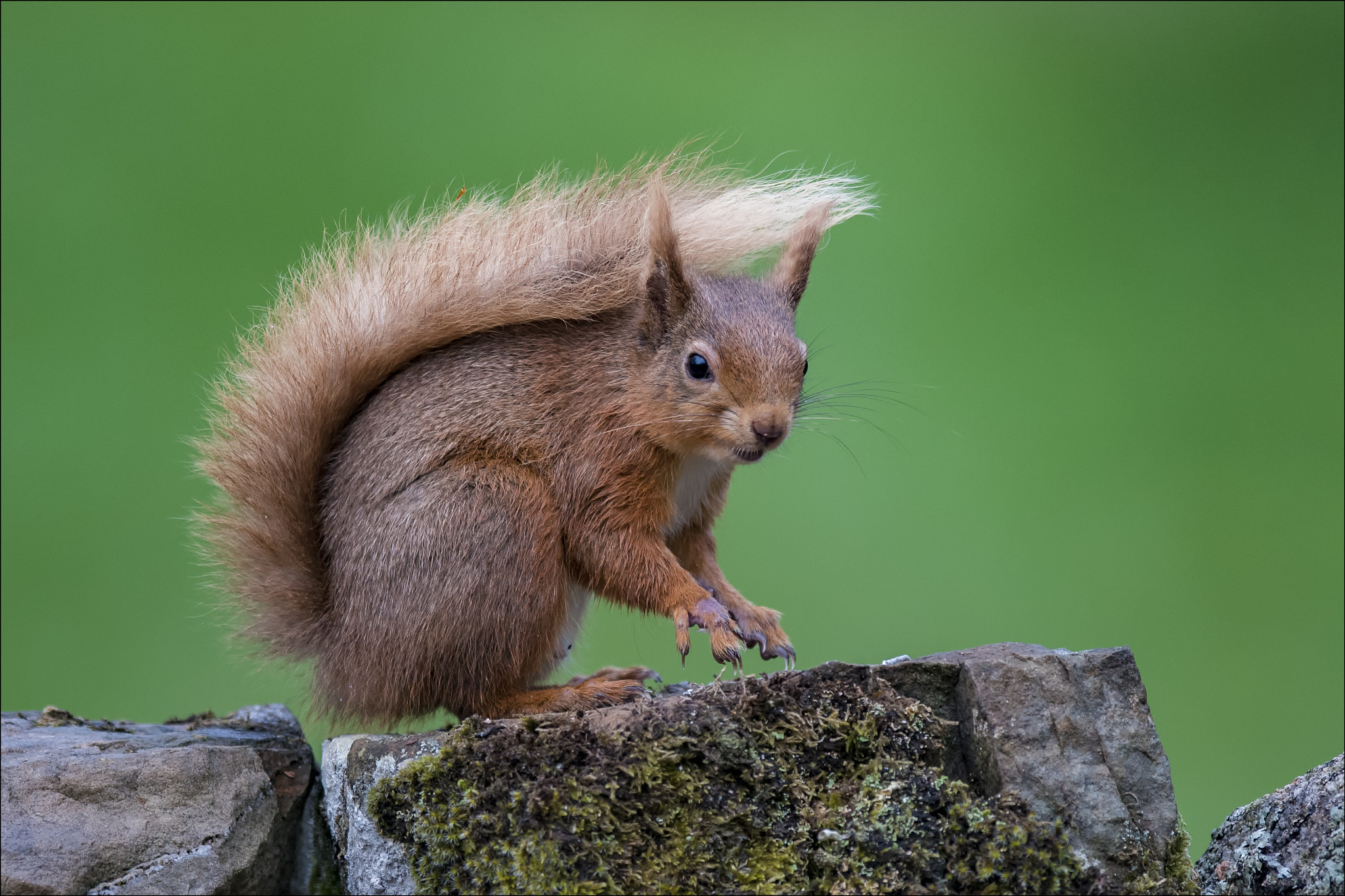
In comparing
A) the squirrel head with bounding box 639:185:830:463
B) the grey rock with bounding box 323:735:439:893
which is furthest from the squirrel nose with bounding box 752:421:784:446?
the grey rock with bounding box 323:735:439:893

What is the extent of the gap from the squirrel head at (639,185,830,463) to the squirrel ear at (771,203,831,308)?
7.3 inches

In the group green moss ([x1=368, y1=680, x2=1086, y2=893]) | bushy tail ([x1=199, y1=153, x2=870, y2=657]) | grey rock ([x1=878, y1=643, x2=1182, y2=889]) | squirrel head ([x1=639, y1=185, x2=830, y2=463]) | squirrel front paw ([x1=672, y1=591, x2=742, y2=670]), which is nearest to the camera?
green moss ([x1=368, y1=680, x2=1086, y2=893])

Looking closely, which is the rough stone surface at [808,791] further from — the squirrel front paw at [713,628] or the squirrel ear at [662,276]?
the squirrel ear at [662,276]

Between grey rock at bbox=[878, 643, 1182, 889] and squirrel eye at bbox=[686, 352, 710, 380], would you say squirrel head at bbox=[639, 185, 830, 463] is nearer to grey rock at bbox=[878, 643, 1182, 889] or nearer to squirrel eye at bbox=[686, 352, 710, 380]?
squirrel eye at bbox=[686, 352, 710, 380]

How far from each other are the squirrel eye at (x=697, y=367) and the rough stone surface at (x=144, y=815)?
121 centimetres

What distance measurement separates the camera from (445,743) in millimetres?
2092

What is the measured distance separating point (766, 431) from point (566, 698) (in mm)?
696

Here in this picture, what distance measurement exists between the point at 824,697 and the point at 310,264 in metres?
1.61

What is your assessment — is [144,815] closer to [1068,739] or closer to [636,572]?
[636,572]

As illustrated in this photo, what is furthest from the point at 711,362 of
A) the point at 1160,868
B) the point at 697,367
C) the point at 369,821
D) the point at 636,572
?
the point at 1160,868

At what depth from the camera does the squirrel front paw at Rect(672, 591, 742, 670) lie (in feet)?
7.76

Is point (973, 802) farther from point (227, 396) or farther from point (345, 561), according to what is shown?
point (227, 396)

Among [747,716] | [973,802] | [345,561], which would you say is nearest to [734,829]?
[747,716]

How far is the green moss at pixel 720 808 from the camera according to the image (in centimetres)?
188
